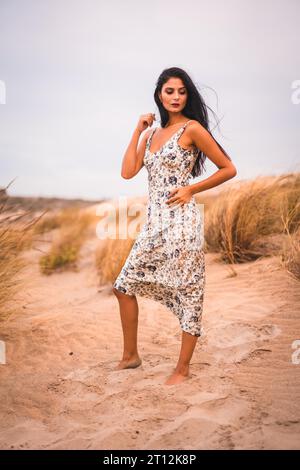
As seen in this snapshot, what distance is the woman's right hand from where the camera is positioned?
130 inches

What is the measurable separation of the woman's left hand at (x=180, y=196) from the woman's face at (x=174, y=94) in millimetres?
583

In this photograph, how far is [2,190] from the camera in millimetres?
→ 4203

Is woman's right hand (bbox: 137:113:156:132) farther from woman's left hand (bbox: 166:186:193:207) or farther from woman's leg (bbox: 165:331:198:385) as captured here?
woman's leg (bbox: 165:331:198:385)

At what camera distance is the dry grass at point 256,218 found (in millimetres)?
6016

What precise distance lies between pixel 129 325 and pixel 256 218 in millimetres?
3254

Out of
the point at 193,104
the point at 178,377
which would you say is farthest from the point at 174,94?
the point at 178,377

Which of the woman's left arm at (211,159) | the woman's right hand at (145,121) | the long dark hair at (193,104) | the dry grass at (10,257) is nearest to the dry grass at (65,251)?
the dry grass at (10,257)

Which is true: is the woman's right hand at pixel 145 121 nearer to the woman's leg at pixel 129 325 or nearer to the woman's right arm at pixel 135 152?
the woman's right arm at pixel 135 152

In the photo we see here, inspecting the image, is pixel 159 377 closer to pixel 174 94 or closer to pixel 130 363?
pixel 130 363

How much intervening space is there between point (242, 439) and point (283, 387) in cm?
76

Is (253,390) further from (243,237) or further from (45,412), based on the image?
(243,237)

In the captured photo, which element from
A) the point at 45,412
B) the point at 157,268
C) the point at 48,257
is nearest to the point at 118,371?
the point at 45,412

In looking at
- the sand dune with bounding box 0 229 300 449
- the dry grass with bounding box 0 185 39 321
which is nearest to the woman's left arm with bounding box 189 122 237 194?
the sand dune with bounding box 0 229 300 449
